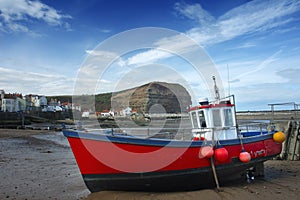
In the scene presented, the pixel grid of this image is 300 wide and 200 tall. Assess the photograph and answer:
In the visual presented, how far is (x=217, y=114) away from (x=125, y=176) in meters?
4.26

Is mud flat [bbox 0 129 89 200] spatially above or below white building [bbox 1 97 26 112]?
below

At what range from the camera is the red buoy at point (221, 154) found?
23.7ft

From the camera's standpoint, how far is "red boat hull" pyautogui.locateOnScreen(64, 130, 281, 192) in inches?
248

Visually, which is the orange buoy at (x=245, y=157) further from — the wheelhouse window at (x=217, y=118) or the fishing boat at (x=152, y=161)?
the wheelhouse window at (x=217, y=118)

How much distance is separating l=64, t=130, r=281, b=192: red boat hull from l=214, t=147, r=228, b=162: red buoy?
26cm

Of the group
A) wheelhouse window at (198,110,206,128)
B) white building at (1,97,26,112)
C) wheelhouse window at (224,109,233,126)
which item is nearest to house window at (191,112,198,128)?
wheelhouse window at (198,110,206,128)

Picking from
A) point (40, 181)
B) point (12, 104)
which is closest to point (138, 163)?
point (40, 181)

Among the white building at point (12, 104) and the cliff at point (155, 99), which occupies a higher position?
the white building at point (12, 104)

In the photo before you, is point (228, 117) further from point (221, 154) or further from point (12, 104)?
point (12, 104)

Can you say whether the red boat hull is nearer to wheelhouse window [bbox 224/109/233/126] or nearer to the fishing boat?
the fishing boat

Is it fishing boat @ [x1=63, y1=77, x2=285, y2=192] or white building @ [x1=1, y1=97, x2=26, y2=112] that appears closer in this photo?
fishing boat @ [x1=63, y1=77, x2=285, y2=192]

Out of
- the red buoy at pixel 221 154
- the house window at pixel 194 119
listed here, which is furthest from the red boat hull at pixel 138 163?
the house window at pixel 194 119

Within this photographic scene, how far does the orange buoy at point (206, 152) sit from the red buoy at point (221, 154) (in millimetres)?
242

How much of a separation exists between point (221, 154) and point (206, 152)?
1.67ft
